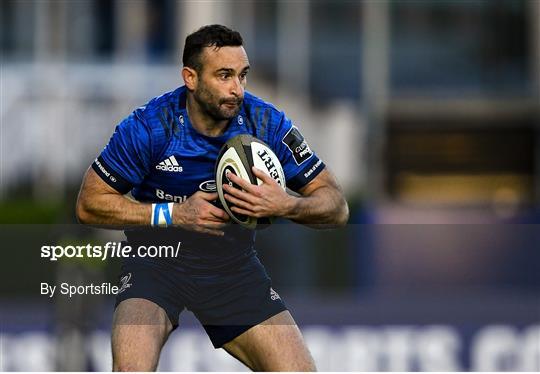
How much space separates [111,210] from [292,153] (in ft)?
3.21

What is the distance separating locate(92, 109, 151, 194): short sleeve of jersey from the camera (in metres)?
7.98

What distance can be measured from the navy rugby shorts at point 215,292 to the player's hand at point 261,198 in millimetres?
619

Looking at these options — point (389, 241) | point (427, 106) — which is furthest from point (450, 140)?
point (389, 241)

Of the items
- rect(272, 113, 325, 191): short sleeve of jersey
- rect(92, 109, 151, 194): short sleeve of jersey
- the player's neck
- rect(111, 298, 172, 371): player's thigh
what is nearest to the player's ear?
the player's neck

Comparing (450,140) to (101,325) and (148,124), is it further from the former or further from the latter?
(148,124)

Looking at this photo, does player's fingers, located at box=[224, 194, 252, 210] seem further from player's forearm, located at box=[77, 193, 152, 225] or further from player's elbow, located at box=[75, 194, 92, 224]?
player's elbow, located at box=[75, 194, 92, 224]

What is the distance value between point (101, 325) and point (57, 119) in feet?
20.4

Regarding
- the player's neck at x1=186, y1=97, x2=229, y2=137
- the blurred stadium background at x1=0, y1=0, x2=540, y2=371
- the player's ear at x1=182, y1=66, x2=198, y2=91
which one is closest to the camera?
the player's ear at x1=182, y1=66, x2=198, y2=91

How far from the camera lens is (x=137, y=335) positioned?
26.0 ft

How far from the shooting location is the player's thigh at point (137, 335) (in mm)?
7875

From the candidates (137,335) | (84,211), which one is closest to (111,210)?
(84,211)

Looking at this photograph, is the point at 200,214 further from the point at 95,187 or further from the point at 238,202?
the point at 95,187

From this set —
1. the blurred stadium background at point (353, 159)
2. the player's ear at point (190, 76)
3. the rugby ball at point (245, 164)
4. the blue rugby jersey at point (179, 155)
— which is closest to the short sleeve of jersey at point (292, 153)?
the blue rugby jersey at point (179, 155)

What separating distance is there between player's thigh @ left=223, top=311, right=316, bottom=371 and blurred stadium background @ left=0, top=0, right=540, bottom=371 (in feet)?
17.7
